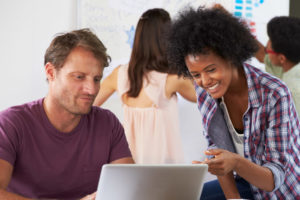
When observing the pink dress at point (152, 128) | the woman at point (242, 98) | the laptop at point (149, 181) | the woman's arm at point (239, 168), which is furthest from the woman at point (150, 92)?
the laptop at point (149, 181)

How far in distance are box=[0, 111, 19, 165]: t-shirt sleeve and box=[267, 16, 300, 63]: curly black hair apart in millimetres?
1975

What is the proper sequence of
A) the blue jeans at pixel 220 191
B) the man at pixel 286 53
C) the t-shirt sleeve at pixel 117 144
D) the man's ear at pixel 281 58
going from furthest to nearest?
the man's ear at pixel 281 58 < the man at pixel 286 53 < the blue jeans at pixel 220 191 < the t-shirt sleeve at pixel 117 144

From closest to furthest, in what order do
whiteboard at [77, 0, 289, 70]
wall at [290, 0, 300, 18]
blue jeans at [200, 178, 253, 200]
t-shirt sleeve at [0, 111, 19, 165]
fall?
t-shirt sleeve at [0, 111, 19, 165]
blue jeans at [200, 178, 253, 200]
whiteboard at [77, 0, 289, 70]
wall at [290, 0, 300, 18]

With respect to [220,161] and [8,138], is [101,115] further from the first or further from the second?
[220,161]

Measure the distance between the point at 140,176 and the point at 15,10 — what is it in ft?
7.03

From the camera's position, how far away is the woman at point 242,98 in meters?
1.49

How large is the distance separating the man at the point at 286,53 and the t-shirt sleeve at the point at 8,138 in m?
1.70

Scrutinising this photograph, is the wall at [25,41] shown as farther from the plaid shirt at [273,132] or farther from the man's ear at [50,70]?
the plaid shirt at [273,132]

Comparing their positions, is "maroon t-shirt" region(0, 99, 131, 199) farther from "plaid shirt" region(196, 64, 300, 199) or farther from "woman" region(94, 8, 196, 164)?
"woman" region(94, 8, 196, 164)

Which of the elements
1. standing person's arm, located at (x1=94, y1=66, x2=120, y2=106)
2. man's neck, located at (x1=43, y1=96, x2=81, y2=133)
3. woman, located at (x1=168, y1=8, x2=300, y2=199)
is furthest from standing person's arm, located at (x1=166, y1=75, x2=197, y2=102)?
man's neck, located at (x1=43, y1=96, x2=81, y2=133)

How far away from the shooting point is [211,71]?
4.92ft

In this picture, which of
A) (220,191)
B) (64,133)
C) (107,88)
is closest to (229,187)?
(220,191)

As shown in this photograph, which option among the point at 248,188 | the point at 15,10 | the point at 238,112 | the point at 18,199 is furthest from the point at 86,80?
the point at 15,10

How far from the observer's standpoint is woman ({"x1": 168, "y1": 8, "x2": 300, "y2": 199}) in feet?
4.90
